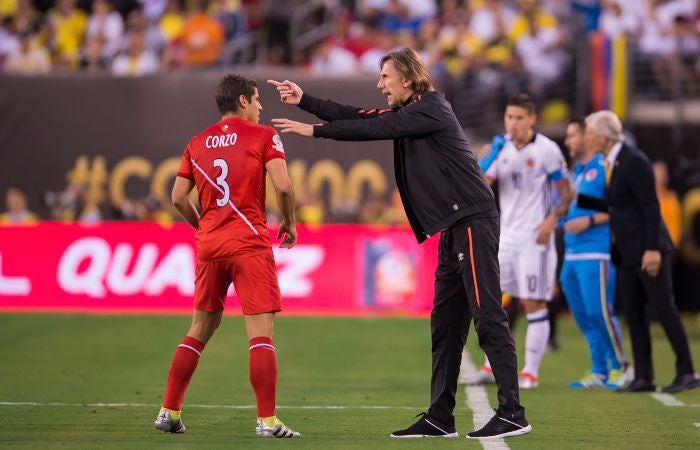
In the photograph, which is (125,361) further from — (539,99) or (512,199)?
(539,99)

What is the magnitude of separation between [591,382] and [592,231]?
51.3 inches

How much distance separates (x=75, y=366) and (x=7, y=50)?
11539 millimetres

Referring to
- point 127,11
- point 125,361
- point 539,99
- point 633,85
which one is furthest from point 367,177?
point 125,361

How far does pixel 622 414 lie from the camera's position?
8430mm

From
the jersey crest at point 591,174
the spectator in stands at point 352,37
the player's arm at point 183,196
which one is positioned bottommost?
the player's arm at point 183,196

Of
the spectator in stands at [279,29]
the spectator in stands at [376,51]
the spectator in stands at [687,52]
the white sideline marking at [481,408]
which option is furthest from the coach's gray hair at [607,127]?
the spectator in stands at [279,29]

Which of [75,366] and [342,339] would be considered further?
[342,339]

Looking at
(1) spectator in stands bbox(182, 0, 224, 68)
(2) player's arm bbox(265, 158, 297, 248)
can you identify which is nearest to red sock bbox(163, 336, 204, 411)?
(2) player's arm bbox(265, 158, 297, 248)

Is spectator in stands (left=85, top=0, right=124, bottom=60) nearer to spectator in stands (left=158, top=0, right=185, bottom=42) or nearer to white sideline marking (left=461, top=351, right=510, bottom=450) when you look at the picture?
spectator in stands (left=158, top=0, right=185, bottom=42)

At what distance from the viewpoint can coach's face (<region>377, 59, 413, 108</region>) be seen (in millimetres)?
7176

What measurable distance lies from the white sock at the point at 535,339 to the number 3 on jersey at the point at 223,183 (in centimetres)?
402

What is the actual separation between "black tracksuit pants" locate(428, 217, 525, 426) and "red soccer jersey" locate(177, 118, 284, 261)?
1.17 metres

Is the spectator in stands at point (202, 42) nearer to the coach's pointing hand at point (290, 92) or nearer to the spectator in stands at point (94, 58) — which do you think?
the spectator in stands at point (94, 58)

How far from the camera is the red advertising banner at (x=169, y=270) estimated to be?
17219 mm
